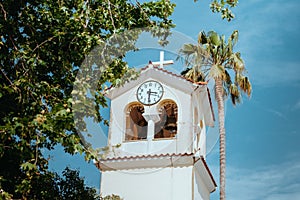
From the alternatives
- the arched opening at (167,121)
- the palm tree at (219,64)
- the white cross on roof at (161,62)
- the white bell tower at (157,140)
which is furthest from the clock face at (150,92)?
the palm tree at (219,64)

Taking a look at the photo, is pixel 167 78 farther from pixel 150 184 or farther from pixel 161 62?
pixel 150 184

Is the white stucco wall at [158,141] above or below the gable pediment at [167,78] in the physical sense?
below

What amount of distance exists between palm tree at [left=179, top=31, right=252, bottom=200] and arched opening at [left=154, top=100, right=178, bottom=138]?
192 inches

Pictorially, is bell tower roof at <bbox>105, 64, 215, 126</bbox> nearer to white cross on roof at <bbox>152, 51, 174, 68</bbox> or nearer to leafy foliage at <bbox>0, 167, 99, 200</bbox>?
white cross on roof at <bbox>152, 51, 174, 68</bbox>

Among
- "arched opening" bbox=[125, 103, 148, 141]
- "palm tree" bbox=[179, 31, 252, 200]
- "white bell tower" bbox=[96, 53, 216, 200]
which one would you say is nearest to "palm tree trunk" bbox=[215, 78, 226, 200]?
"palm tree" bbox=[179, 31, 252, 200]

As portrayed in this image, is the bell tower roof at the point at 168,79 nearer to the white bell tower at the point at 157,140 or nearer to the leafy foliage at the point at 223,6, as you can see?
the white bell tower at the point at 157,140

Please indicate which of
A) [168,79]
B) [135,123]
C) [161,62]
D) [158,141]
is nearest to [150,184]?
[158,141]

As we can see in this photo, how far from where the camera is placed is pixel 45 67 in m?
8.71

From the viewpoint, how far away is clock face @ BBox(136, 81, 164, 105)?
16.0 meters

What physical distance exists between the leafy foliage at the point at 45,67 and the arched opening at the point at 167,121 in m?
6.31

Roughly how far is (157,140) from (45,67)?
737cm

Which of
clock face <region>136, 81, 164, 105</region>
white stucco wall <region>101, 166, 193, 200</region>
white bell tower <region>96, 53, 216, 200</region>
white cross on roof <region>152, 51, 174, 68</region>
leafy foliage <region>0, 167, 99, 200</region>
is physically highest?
white cross on roof <region>152, 51, 174, 68</region>

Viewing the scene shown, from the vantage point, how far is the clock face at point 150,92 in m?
16.0

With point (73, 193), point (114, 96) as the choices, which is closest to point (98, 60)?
point (73, 193)
